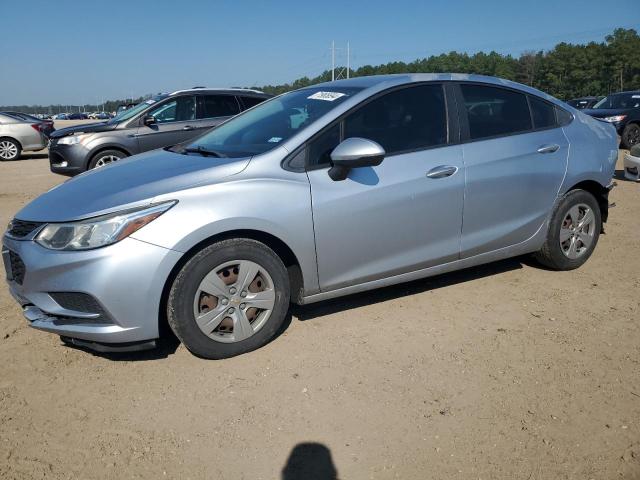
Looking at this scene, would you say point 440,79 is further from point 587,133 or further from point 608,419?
point 608,419

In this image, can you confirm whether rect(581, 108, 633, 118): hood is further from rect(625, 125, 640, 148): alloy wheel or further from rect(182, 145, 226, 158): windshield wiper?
rect(182, 145, 226, 158): windshield wiper

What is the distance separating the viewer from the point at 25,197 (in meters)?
8.67

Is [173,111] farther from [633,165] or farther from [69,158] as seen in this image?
[633,165]

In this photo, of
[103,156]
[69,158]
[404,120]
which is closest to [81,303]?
[404,120]

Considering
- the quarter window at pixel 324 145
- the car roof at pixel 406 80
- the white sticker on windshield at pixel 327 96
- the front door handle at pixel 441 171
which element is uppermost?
the car roof at pixel 406 80

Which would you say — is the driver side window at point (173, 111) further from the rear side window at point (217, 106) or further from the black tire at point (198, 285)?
the black tire at point (198, 285)

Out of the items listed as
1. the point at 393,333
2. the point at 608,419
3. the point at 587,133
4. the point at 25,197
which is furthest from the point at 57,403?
the point at 25,197

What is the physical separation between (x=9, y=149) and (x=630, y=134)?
17.5 meters

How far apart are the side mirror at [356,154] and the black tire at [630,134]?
1408 centimetres

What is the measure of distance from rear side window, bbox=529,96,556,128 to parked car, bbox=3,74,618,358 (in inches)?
0.5

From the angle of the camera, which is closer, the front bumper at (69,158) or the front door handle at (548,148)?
the front door handle at (548,148)

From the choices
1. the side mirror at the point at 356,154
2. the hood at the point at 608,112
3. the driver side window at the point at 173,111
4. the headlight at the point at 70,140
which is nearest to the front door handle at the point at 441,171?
the side mirror at the point at 356,154

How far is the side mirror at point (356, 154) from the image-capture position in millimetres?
3205

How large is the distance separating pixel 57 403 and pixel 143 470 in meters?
0.81
